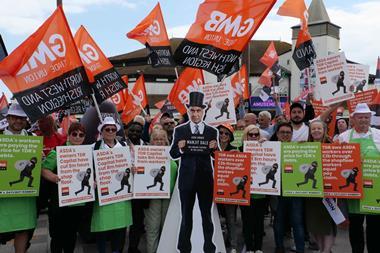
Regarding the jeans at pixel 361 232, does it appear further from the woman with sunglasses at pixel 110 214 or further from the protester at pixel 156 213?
the woman with sunglasses at pixel 110 214

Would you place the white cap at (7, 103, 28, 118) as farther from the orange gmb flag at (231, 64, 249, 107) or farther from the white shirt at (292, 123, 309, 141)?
the orange gmb flag at (231, 64, 249, 107)

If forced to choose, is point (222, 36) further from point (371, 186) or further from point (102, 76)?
point (371, 186)

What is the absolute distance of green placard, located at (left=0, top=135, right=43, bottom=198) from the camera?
178 inches

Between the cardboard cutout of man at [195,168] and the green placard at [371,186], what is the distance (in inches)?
71.3

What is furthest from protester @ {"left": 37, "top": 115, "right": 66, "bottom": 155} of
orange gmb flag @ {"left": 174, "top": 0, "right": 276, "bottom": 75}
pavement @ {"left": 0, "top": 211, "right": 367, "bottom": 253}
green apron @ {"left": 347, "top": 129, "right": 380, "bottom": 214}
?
green apron @ {"left": 347, "top": 129, "right": 380, "bottom": 214}

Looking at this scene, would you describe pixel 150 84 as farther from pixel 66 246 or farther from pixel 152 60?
pixel 66 246

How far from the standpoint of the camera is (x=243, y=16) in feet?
20.1

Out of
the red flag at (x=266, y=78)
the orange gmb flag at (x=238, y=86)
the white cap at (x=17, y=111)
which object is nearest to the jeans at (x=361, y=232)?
the white cap at (x=17, y=111)

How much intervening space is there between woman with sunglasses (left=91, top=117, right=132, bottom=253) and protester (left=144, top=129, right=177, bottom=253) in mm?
357

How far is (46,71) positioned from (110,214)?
1.87 m

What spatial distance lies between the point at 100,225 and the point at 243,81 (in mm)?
9053

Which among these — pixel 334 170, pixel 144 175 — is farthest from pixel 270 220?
pixel 144 175

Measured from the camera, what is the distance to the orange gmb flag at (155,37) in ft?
32.5

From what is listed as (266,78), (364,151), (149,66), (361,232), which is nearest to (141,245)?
(361,232)
